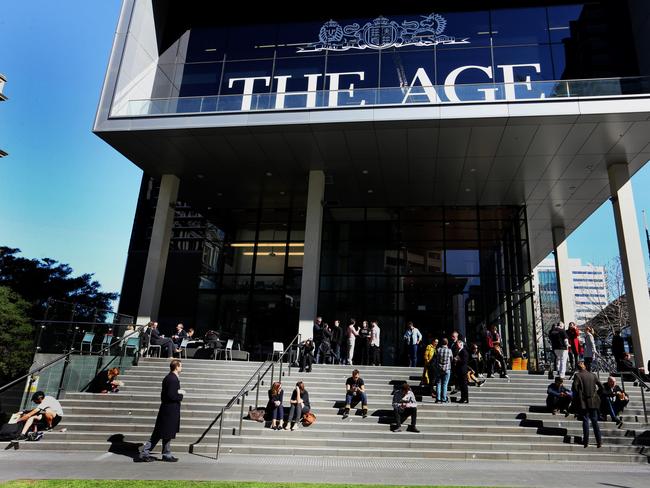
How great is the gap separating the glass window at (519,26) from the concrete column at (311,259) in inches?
355

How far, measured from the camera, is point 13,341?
21.5 meters

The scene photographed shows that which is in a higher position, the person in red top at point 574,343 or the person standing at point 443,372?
the person in red top at point 574,343

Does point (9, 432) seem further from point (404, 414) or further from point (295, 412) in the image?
point (404, 414)

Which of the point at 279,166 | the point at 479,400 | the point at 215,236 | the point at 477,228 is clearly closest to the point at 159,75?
the point at 279,166

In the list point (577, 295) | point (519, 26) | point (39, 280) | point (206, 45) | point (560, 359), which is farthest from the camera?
point (577, 295)

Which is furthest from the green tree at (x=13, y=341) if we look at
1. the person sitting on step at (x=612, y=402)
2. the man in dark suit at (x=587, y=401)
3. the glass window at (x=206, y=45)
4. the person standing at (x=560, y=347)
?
the person sitting on step at (x=612, y=402)

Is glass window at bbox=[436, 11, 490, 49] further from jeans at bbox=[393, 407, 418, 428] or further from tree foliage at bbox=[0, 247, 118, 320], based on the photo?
tree foliage at bbox=[0, 247, 118, 320]

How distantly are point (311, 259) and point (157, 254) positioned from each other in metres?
6.32

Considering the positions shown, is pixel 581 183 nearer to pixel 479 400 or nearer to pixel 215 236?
pixel 479 400

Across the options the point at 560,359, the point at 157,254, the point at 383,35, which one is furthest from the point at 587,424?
the point at 383,35

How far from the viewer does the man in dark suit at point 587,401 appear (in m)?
9.05

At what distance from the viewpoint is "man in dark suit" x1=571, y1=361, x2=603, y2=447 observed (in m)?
9.05

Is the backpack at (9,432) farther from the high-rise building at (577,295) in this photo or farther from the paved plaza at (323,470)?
the high-rise building at (577,295)

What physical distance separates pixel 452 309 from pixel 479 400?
32.5 ft
